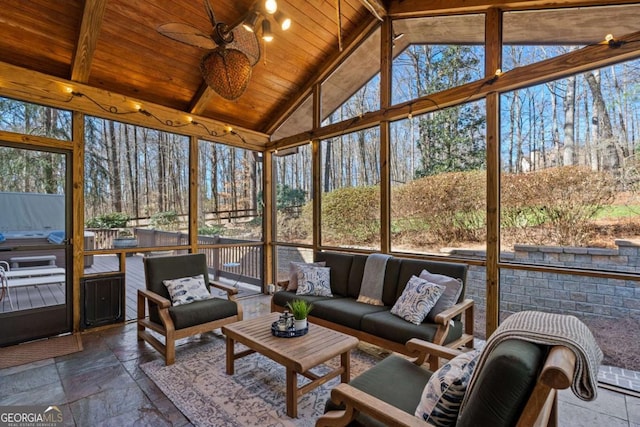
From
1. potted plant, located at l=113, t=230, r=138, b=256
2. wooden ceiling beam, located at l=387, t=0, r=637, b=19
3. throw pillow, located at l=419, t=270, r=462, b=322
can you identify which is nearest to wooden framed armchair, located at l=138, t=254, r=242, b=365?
potted plant, located at l=113, t=230, r=138, b=256

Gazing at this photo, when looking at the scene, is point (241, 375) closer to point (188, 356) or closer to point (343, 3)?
point (188, 356)

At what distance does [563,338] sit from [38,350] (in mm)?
4521

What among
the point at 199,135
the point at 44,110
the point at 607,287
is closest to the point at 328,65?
the point at 199,135

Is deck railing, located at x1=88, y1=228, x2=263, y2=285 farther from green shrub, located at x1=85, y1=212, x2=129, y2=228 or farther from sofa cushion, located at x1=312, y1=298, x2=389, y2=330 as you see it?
sofa cushion, located at x1=312, y1=298, x2=389, y2=330

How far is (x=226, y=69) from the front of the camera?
2592 mm

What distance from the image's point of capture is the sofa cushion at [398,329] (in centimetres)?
271

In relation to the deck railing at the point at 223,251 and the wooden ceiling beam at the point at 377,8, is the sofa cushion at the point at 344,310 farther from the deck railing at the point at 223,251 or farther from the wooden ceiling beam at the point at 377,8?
the wooden ceiling beam at the point at 377,8

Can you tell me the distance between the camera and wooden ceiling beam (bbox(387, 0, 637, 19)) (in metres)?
3.01

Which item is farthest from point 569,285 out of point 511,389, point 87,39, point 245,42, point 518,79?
point 87,39

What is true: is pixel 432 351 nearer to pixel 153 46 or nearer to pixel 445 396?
pixel 445 396

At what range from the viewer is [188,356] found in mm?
3207

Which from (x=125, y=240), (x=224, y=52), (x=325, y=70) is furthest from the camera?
(x=325, y=70)

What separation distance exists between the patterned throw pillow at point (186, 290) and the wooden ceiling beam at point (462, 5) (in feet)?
13.8

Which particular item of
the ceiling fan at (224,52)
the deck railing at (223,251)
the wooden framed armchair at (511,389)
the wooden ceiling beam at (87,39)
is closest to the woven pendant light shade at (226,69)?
the ceiling fan at (224,52)
